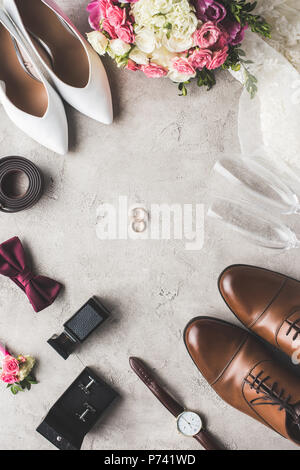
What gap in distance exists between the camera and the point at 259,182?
1.22 meters

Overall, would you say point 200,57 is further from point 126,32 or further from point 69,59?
point 69,59

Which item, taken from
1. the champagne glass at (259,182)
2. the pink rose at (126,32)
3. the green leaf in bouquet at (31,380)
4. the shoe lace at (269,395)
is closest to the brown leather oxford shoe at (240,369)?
the shoe lace at (269,395)

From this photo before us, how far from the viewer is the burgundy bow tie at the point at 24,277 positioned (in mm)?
1246

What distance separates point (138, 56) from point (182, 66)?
5.1 inches

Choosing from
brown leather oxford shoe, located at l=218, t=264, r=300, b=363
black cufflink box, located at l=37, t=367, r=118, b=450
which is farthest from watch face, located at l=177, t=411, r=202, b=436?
brown leather oxford shoe, located at l=218, t=264, r=300, b=363

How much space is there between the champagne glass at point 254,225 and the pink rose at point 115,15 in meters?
0.58

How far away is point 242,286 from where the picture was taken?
1.25 m

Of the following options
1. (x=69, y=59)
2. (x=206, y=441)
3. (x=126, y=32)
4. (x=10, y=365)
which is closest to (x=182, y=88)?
(x=126, y=32)

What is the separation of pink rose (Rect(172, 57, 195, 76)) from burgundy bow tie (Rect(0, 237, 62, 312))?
0.77 meters

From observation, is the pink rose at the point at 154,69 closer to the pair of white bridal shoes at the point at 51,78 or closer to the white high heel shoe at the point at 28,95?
the pair of white bridal shoes at the point at 51,78

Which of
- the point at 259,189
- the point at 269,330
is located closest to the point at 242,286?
the point at 269,330

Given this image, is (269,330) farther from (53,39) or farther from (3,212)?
(53,39)
